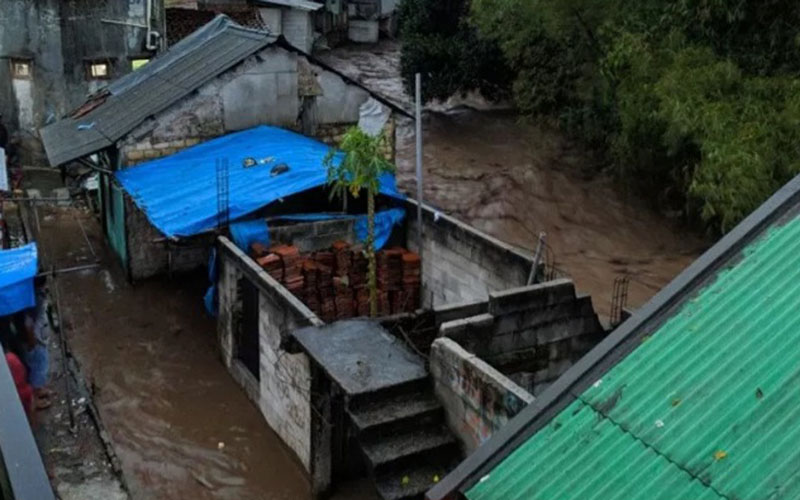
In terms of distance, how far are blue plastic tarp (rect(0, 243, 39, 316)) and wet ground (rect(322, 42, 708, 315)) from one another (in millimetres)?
10496

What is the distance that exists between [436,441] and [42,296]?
820 centimetres

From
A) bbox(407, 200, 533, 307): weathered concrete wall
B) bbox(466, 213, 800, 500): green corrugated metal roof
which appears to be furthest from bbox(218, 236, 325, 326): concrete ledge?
bbox(466, 213, 800, 500): green corrugated metal roof

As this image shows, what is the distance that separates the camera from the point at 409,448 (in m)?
8.20

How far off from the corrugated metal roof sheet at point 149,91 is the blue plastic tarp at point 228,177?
99cm

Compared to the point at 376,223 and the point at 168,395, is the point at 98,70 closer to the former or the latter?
the point at 376,223

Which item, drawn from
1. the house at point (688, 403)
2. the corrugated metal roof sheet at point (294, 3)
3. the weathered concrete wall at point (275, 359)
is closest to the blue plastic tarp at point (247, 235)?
the weathered concrete wall at point (275, 359)

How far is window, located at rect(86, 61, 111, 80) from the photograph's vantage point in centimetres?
2455

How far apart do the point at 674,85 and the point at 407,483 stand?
9.10 metres

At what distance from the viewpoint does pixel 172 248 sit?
16.8m

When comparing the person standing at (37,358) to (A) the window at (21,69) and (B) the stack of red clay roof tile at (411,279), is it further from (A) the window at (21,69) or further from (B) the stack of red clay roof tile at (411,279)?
(A) the window at (21,69)

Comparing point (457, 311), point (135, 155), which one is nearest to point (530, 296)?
point (457, 311)

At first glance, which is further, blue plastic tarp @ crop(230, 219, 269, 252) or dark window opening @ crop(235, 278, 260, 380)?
blue plastic tarp @ crop(230, 219, 269, 252)

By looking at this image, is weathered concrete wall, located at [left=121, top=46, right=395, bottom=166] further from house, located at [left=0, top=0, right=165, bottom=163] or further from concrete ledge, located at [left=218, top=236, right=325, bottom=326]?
house, located at [left=0, top=0, right=165, bottom=163]

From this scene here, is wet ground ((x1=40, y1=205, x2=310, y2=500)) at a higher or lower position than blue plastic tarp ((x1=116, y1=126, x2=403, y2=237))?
lower
